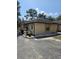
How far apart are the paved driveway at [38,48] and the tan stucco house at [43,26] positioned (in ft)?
0.41

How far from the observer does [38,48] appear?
2.00m

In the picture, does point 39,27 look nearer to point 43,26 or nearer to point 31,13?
point 43,26

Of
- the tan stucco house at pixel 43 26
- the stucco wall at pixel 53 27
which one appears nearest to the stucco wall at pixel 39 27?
the tan stucco house at pixel 43 26

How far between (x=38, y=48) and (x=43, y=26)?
31cm

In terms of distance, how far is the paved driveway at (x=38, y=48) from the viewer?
1.97 meters

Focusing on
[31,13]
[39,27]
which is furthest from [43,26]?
[31,13]

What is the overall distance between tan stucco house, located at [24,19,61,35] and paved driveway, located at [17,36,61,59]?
0.13 m
